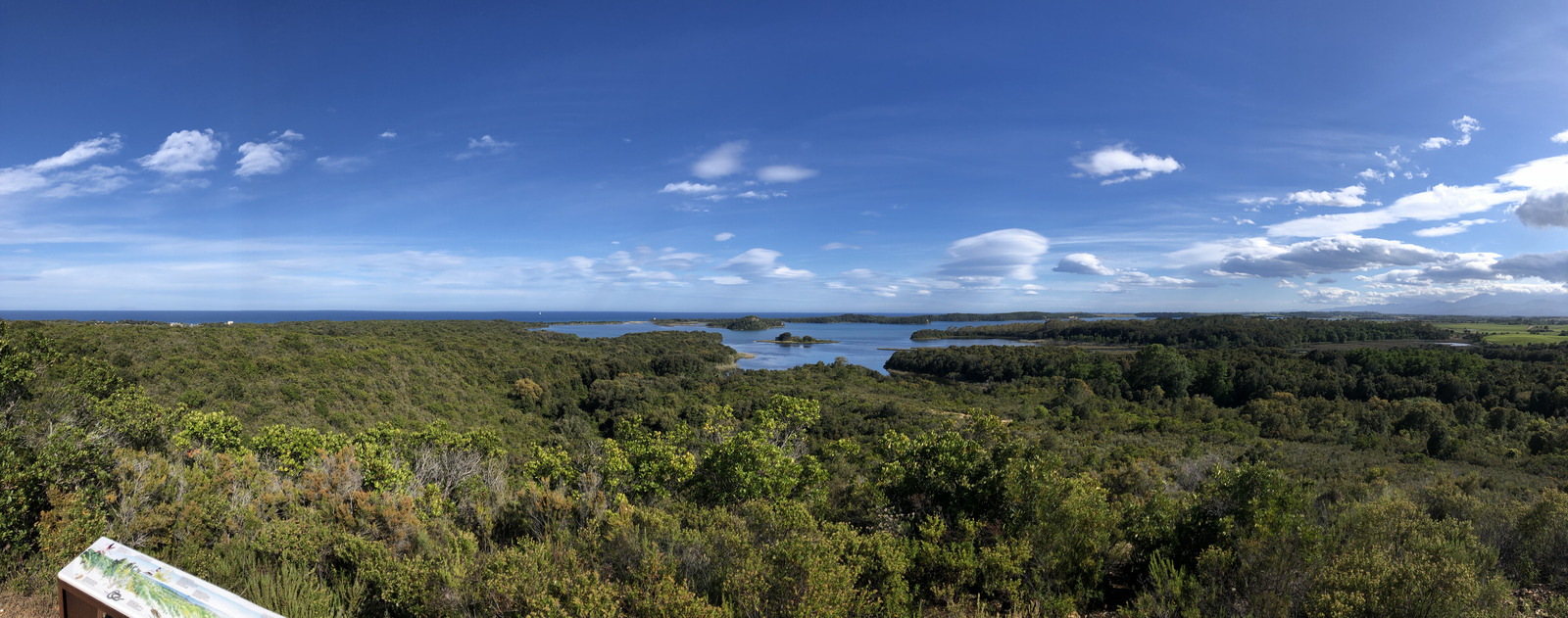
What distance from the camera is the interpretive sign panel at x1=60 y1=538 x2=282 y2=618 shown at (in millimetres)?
2564

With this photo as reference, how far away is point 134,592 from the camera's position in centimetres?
266

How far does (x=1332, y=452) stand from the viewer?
2095 cm

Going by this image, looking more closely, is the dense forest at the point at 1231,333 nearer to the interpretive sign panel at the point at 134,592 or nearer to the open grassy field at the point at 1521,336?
the open grassy field at the point at 1521,336

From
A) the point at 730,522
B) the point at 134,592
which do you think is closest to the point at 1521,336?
the point at 730,522

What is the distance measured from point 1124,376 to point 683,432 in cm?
5086

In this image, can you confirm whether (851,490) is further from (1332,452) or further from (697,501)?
(1332,452)

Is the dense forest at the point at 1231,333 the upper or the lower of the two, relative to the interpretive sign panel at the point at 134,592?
lower

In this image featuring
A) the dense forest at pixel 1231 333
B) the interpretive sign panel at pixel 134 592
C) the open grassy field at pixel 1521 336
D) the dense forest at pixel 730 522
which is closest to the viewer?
the interpretive sign panel at pixel 134 592

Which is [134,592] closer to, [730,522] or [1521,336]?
[730,522]

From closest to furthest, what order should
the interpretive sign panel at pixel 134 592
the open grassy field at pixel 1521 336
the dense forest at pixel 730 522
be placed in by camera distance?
the interpretive sign panel at pixel 134 592 < the dense forest at pixel 730 522 < the open grassy field at pixel 1521 336

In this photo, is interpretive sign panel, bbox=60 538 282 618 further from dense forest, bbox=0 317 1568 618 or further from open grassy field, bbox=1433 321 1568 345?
open grassy field, bbox=1433 321 1568 345

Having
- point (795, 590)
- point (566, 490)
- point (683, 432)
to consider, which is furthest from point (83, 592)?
point (683, 432)

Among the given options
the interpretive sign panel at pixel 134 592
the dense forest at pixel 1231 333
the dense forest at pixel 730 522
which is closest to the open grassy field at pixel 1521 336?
the dense forest at pixel 1231 333

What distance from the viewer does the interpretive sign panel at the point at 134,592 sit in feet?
8.41
